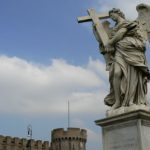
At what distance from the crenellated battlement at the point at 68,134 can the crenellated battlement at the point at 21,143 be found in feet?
9.75

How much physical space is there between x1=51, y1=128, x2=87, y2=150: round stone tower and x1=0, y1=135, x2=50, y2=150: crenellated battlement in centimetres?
269

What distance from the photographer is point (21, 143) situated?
76.2m

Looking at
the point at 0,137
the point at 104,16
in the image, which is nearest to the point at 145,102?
the point at 104,16

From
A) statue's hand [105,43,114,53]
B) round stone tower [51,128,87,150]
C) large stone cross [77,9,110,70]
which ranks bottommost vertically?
statue's hand [105,43,114,53]

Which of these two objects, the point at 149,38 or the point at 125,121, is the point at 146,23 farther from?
the point at 125,121

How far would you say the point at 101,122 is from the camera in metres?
8.77

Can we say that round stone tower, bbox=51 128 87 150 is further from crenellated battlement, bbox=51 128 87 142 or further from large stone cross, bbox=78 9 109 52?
large stone cross, bbox=78 9 109 52

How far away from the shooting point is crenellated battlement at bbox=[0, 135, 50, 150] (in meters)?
73.6

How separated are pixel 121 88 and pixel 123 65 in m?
0.49

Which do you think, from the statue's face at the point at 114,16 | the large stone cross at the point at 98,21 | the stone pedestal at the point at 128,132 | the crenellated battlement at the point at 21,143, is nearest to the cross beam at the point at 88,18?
the large stone cross at the point at 98,21

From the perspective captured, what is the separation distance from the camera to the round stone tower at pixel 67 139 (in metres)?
81.8

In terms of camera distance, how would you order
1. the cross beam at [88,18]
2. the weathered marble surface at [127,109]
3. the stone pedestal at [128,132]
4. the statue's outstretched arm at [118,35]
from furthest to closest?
the cross beam at [88,18] < the statue's outstretched arm at [118,35] < the weathered marble surface at [127,109] < the stone pedestal at [128,132]

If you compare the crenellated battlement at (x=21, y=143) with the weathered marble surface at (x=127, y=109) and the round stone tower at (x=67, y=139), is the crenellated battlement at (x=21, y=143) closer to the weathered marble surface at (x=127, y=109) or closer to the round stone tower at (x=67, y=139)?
the round stone tower at (x=67, y=139)

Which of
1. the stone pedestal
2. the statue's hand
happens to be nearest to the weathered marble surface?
the stone pedestal
